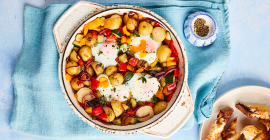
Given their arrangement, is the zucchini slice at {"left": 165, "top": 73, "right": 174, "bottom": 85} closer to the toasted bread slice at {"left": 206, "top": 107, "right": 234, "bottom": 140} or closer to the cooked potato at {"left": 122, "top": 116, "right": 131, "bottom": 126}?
the cooked potato at {"left": 122, "top": 116, "right": 131, "bottom": 126}

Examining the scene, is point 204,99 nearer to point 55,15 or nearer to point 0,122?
point 55,15


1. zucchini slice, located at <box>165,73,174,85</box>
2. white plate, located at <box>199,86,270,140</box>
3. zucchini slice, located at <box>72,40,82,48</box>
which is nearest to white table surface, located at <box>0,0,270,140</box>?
white plate, located at <box>199,86,270,140</box>

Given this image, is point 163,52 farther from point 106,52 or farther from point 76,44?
point 76,44

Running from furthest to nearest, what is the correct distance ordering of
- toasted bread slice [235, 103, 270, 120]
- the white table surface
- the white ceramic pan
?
the white table surface, toasted bread slice [235, 103, 270, 120], the white ceramic pan

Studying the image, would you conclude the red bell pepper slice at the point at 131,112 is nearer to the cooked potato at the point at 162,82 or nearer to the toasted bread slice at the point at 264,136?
the cooked potato at the point at 162,82

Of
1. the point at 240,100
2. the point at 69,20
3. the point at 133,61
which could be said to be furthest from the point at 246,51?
the point at 69,20

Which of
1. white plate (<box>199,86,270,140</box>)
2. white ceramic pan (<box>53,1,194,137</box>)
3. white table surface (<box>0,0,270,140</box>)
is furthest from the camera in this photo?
white table surface (<box>0,0,270,140</box>)
